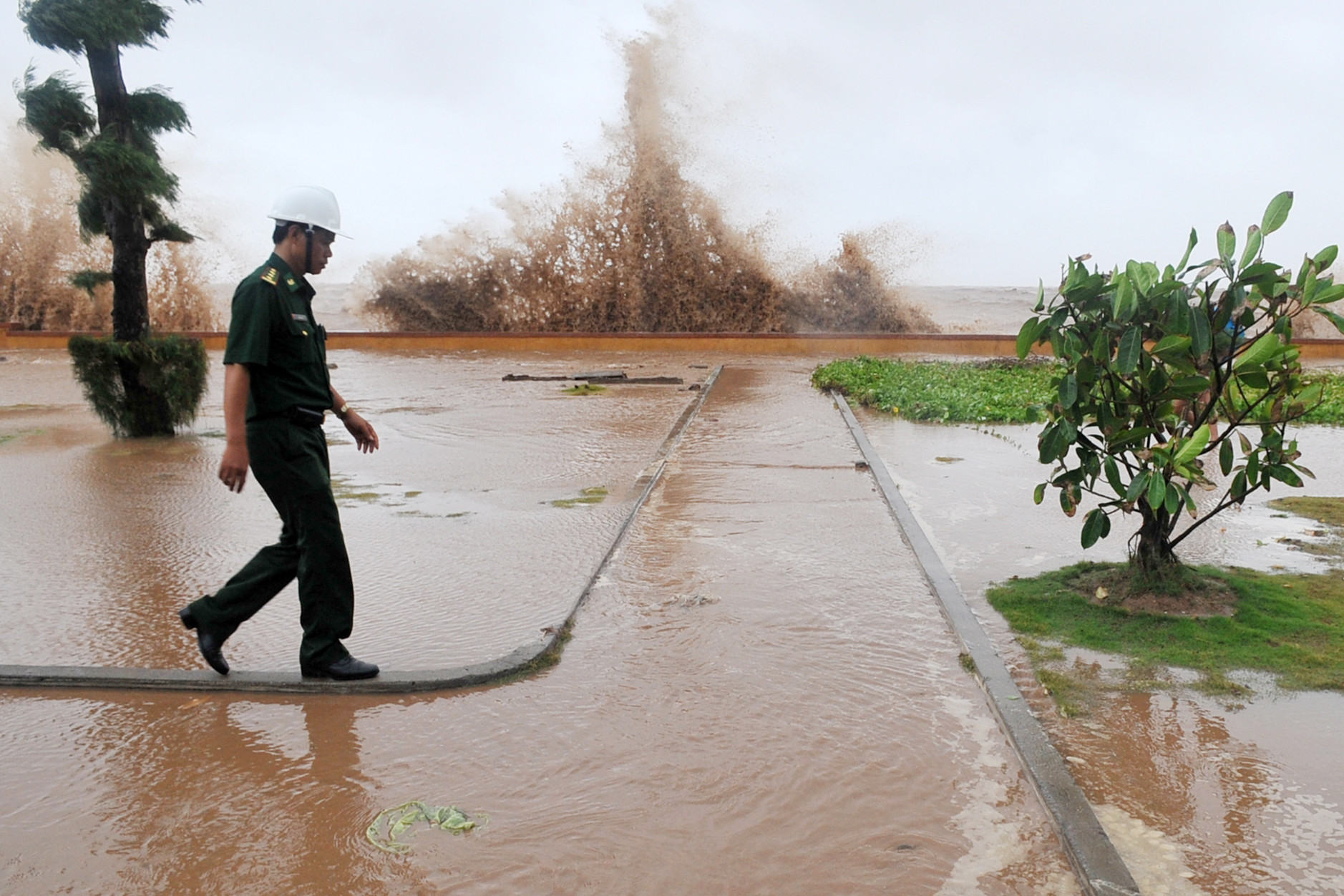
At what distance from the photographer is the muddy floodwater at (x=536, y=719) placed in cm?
257

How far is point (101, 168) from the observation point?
30.6ft

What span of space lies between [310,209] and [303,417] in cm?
75

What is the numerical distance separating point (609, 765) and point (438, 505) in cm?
426

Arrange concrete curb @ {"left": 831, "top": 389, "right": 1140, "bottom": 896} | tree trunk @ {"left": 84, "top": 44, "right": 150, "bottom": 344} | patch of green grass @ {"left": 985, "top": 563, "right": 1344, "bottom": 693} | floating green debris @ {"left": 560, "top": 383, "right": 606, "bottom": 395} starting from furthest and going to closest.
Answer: floating green debris @ {"left": 560, "top": 383, "right": 606, "bottom": 395} < tree trunk @ {"left": 84, "top": 44, "right": 150, "bottom": 344} < patch of green grass @ {"left": 985, "top": 563, "right": 1344, "bottom": 693} < concrete curb @ {"left": 831, "top": 389, "right": 1140, "bottom": 896}

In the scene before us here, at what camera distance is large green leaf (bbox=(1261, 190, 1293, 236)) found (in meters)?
4.05

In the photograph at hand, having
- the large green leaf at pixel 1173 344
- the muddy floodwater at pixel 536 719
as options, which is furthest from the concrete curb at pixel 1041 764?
the large green leaf at pixel 1173 344

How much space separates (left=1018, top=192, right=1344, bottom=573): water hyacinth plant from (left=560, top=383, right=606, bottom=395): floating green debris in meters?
10.2

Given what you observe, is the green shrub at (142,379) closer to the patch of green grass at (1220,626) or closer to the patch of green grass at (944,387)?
the patch of green grass at (944,387)

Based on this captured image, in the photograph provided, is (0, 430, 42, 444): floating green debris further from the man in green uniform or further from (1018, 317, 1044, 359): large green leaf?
(1018, 317, 1044, 359): large green leaf

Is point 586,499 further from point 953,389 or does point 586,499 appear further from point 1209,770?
point 953,389

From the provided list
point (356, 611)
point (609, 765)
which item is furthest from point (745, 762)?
point (356, 611)

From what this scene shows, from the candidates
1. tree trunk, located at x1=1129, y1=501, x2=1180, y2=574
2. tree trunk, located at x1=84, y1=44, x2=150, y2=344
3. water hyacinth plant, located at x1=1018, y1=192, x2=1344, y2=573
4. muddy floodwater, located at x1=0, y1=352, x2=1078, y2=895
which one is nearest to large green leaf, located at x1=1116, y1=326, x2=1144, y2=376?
water hyacinth plant, located at x1=1018, y1=192, x2=1344, y2=573

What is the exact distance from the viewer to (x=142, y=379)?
33.1 feet

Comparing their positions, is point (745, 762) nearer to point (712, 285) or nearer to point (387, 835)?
point (387, 835)
